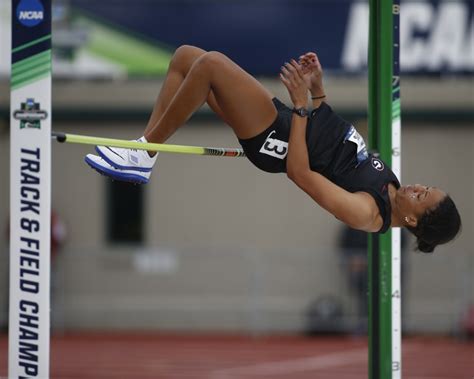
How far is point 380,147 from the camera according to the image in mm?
5789

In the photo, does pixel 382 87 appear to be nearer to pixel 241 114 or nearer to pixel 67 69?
pixel 241 114

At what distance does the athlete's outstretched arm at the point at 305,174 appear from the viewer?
521 centimetres

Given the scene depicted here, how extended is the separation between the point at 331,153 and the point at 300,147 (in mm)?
292

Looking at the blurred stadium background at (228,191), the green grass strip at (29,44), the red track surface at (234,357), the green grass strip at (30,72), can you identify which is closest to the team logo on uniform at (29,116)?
the green grass strip at (30,72)

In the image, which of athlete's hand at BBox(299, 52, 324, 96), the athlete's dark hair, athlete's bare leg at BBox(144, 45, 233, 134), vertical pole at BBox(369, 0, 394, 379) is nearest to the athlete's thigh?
athlete's bare leg at BBox(144, 45, 233, 134)

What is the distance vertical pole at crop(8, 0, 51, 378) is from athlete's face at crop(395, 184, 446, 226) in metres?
1.82

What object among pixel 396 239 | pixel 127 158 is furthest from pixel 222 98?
pixel 396 239

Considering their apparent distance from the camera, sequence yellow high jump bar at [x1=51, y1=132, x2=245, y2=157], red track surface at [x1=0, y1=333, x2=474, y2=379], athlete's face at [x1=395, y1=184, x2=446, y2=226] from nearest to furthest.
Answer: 1. yellow high jump bar at [x1=51, y1=132, x2=245, y2=157]
2. athlete's face at [x1=395, y1=184, x2=446, y2=226]
3. red track surface at [x1=0, y1=333, x2=474, y2=379]

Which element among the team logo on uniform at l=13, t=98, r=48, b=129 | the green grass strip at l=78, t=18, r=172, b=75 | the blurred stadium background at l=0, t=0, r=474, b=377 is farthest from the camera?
the green grass strip at l=78, t=18, r=172, b=75

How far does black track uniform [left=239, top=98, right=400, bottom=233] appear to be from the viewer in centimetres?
546

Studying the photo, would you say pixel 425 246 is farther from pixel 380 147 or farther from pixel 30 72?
pixel 30 72

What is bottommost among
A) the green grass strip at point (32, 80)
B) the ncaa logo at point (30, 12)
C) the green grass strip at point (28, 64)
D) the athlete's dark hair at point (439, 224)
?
the athlete's dark hair at point (439, 224)

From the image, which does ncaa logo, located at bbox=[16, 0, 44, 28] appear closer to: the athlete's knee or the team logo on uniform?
the team logo on uniform

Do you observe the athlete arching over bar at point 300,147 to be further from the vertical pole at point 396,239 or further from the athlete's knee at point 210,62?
the vertical pole at point 396,239
